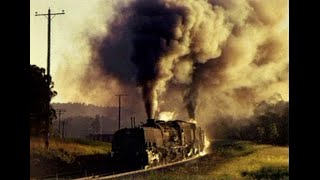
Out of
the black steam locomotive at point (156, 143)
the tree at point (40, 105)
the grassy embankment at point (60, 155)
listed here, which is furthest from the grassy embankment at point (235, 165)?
the tree at point (40, 105)

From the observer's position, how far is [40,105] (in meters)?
12.9

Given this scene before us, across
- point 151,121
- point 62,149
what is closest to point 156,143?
point 151,121

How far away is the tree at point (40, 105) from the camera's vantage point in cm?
1248

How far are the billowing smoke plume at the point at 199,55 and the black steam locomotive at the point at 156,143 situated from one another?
0.74 meters

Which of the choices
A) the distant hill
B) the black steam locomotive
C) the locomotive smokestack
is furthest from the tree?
the locomotive smokestack

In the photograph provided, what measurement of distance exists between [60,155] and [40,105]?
1.21 m

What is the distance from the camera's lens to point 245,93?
12.2 meters

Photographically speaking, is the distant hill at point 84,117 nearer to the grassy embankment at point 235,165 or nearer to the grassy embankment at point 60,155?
the grassy embankment at point 60,155

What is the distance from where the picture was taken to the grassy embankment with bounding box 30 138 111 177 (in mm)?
12602

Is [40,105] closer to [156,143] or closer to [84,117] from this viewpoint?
[84,117]

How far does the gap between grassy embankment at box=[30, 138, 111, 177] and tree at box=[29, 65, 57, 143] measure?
0.96 feet
